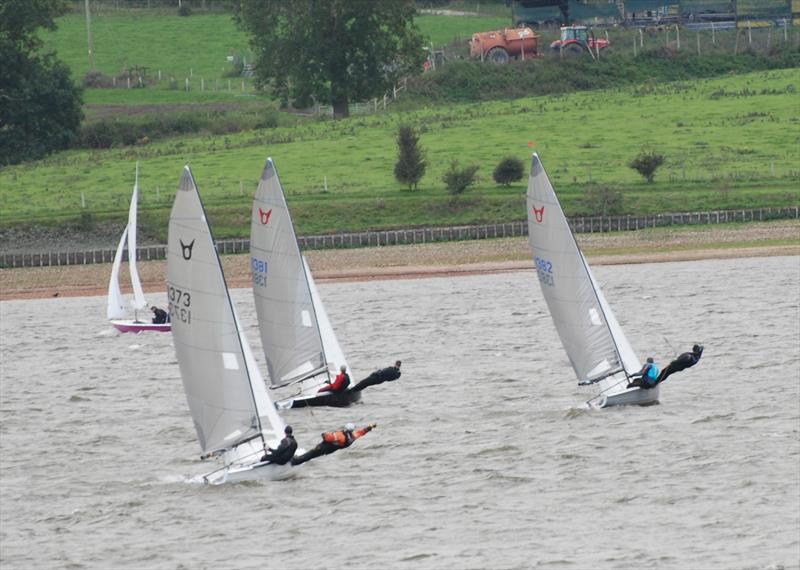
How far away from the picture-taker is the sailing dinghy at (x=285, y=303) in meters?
49.1

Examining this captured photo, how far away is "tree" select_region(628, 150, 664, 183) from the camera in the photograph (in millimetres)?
86688

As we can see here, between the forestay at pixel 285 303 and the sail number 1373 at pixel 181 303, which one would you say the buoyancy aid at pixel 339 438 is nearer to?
the sail number 1373 at pixel 181 303

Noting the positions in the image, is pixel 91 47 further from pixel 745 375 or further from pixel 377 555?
pixel 377 555

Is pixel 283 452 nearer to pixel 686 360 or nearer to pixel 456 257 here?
pixel 686 360

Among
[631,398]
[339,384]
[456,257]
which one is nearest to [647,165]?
[456,257]

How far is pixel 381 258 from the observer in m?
80.8

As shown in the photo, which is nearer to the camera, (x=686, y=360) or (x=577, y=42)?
(x=686, y=360)

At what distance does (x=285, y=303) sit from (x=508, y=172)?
4009cm

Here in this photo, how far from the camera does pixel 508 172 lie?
88062mm

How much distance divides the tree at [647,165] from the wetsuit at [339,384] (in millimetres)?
41745

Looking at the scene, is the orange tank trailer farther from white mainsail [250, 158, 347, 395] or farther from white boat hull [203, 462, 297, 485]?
white boat hull [203, 462, 297, 485]

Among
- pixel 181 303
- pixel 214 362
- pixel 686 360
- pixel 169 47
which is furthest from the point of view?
pixel 169 47

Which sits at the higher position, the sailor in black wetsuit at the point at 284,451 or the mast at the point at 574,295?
the mast at the point at 574,295

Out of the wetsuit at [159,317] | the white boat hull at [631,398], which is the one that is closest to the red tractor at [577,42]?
the wetsuit at [159,317]
